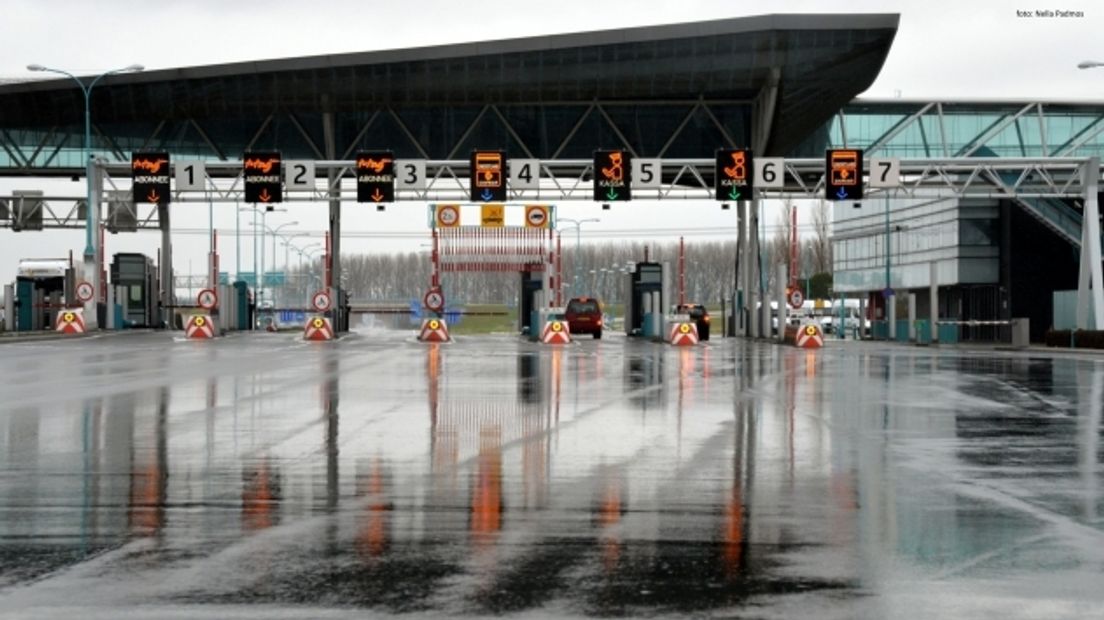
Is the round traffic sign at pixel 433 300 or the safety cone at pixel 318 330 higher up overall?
the round traffic sign at pixel 433 300

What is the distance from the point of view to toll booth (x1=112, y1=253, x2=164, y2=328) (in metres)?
68.3

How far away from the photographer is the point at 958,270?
75750 mm

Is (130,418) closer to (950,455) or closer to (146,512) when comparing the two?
(146,512)

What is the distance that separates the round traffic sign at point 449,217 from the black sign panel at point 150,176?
45.5ft

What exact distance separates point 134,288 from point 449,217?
51.5 ft

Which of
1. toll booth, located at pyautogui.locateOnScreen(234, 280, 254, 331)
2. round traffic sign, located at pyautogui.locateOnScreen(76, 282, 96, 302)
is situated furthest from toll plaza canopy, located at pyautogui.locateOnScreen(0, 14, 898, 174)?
round traffic sign, located at pyautogui.locateOnScreen(76, 282, 96, 302)

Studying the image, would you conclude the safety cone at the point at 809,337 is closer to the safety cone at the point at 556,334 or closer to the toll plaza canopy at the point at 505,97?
the safety cone at the point at 556,334

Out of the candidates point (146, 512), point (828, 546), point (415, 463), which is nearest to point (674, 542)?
point (828, 546)

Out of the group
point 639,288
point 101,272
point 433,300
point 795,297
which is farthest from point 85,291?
point 795,297

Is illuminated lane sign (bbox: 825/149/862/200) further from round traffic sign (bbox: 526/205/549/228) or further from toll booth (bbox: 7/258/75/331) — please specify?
toll booth (bbox: 7/258/75/331)

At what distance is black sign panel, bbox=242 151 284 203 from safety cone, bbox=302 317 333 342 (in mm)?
4830

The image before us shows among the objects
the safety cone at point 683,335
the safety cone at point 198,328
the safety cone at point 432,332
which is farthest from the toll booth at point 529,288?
the safety cone at point 198,328

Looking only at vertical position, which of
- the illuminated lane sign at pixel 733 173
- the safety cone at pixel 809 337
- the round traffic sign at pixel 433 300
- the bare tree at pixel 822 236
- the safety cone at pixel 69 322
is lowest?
the safety cone at pixel 809 337

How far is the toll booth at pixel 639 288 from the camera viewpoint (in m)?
68.5
